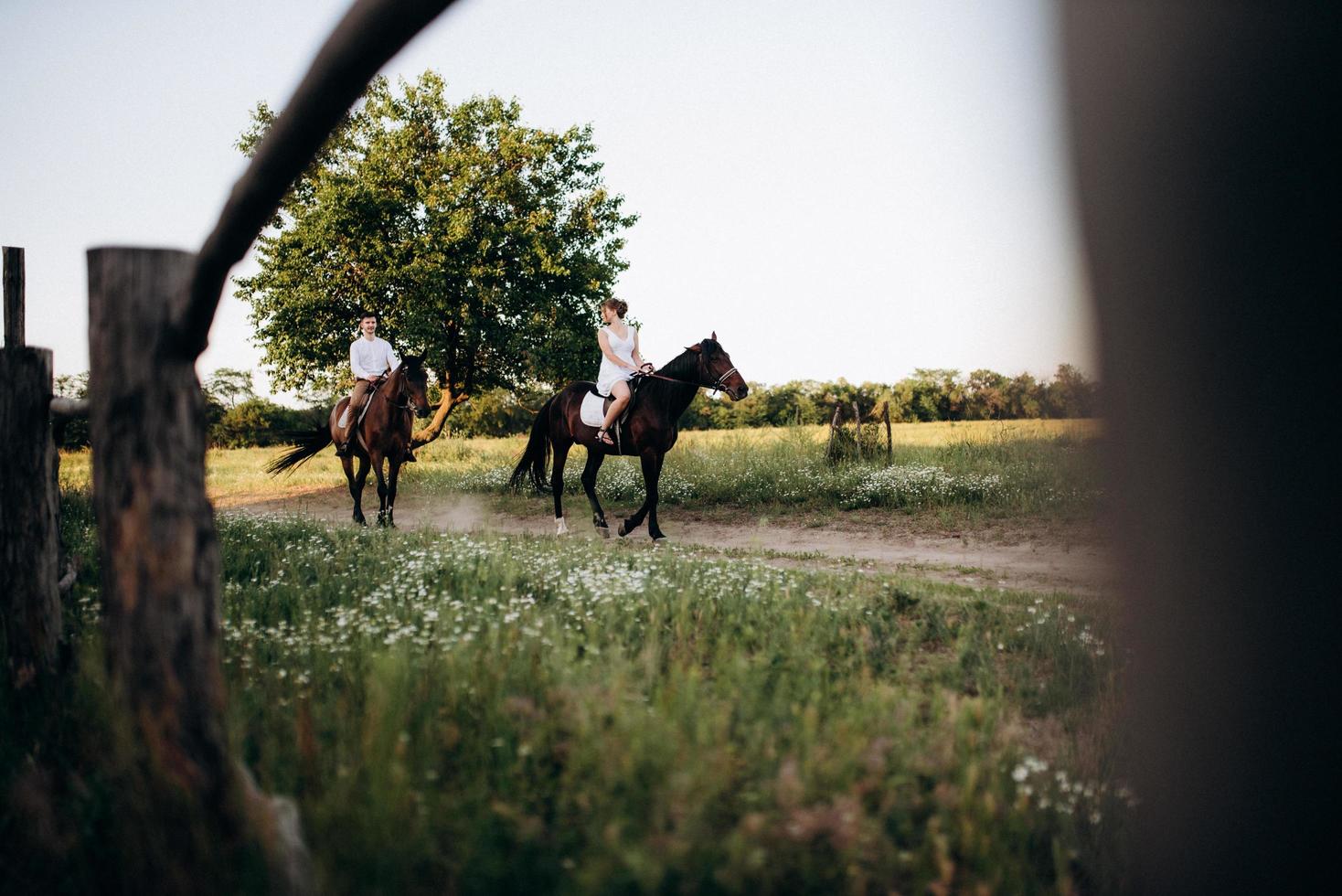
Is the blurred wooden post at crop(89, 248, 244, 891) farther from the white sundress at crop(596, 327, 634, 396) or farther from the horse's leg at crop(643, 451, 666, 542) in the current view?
the white sundress at crop(596, 327, 634, 396)

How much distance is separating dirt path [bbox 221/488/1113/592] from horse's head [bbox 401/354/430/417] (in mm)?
1729

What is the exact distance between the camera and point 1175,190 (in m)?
1.10

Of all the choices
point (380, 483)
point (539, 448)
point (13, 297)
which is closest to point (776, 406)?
point (539, 448)

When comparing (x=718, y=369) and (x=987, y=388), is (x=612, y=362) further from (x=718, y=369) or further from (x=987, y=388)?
(x=987, y=388)

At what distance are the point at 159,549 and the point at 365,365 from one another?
446 inches

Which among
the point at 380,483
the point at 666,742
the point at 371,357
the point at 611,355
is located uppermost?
the point at 371,357

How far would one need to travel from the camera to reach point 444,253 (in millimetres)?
19359

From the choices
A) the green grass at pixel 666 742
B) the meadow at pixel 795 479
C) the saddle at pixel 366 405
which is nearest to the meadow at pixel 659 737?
the green grass at pixel 666 742

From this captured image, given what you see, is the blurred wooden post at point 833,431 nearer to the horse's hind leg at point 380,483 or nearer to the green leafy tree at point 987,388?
the horse's hind leg at point 380,483

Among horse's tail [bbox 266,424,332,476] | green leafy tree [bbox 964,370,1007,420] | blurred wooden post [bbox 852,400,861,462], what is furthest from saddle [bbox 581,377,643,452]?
blurred wooden post [bbox 852,400,861,462]

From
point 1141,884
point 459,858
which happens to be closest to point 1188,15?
point 1141,884

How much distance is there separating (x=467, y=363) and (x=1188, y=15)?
70.9 ft

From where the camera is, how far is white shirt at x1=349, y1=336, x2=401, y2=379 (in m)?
12.8

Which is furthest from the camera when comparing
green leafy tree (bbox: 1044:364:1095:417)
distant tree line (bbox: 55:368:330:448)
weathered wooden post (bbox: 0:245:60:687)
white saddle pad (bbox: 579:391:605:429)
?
distant tree line (bbox: 55:368:330:448)
